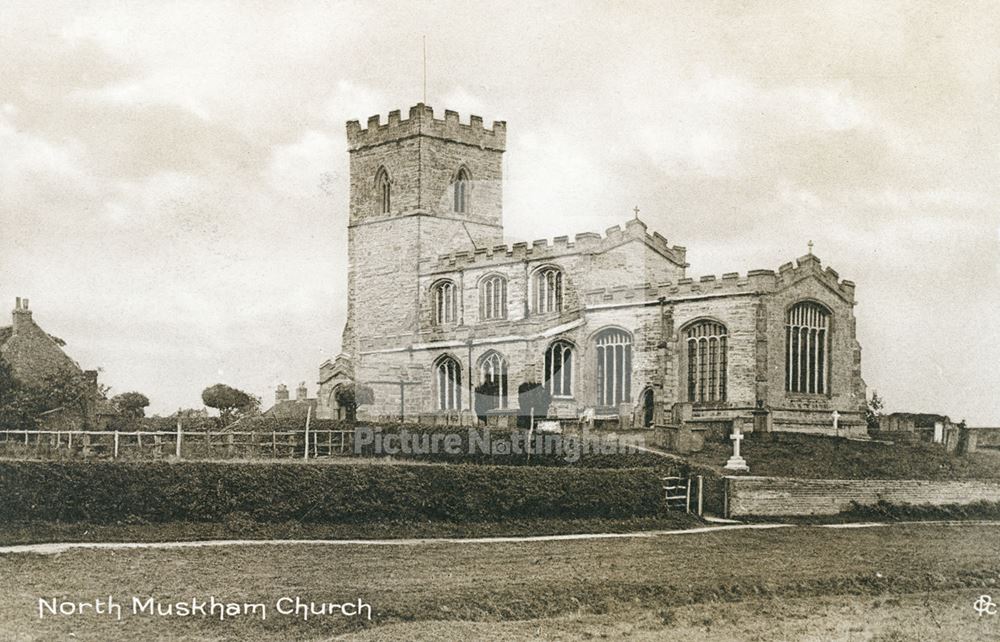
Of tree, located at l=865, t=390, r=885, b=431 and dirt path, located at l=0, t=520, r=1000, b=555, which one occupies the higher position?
tree, located at l=865, t=390, r=885, b=431

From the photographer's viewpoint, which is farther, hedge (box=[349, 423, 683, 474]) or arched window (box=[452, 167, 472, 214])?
arched window (box=[452, 167, 472, 214])

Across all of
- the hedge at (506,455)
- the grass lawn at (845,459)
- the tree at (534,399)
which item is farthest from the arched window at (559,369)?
the grass lawn at (845,459)

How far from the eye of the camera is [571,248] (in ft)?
156

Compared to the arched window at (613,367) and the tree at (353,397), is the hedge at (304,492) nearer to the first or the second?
the arched window at (613,367)

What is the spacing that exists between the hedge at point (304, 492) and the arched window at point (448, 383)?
2448 centimetres

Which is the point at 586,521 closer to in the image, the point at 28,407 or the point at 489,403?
the point at 489,403

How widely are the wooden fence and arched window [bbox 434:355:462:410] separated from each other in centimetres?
1454

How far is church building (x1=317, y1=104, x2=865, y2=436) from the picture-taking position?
40781 millimetres

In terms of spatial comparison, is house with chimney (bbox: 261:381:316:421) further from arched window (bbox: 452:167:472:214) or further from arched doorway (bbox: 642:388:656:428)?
arched doorway (bbox: 642:388:656:428)

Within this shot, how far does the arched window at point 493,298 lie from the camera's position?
50.8 meters

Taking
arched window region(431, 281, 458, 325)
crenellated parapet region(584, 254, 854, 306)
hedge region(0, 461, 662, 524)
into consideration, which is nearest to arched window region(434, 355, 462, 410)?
arched window region(431, 281, 458, 325)

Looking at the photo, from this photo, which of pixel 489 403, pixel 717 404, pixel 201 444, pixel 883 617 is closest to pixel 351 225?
pixel 489 403

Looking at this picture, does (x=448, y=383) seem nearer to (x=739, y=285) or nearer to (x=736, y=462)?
(x=739, y=285)

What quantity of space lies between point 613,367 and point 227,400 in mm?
22497
